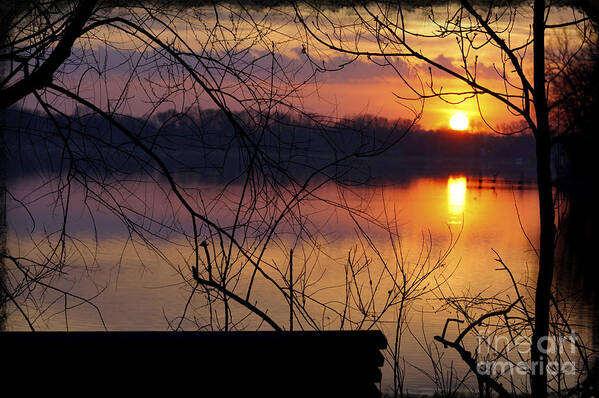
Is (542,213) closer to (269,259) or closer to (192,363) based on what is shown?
(192,363)

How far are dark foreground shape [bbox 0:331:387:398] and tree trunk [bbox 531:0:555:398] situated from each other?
1.22 m

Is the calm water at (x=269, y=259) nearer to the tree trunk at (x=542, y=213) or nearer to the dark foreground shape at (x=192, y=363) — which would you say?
the tree trunk at (x=542, y=213)

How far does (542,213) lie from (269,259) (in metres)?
9.32

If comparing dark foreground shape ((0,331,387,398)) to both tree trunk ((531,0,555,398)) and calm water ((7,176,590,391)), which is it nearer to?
calm water ((7,176,590,391))

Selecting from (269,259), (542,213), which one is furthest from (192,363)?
(269,259)

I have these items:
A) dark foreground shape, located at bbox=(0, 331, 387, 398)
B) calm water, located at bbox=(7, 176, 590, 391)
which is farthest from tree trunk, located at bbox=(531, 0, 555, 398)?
dark foreground shape, located at bbox=(0, 331, 387, 398)

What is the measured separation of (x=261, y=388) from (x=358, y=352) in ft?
1.14

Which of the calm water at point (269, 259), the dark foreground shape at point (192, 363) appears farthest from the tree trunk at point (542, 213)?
the dark foreground shape at point (192, 363)

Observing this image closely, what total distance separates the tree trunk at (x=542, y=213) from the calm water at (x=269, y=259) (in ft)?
1.19

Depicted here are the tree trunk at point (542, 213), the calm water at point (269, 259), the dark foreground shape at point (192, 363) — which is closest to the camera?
the dark foreground shape at point (192, 363)

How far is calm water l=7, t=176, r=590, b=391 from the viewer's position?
191 inches

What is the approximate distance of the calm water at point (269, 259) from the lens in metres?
4.86

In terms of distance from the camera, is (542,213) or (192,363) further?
(542,213)

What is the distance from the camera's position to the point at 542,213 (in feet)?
10.2
